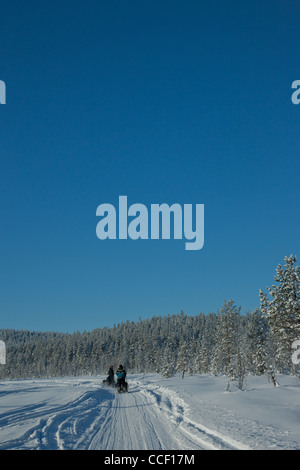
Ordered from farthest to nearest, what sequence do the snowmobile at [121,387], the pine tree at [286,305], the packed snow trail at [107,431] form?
the pine tree at [286,305]
the snowmobile at [121,387]
the packed snow trail at [107,431]

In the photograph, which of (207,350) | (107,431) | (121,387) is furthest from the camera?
(207,350)

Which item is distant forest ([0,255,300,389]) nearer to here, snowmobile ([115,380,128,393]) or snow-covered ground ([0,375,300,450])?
snowmobile ([115,380,128,393])

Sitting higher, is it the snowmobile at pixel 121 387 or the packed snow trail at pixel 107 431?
the packed snow trail at pixel 107 431

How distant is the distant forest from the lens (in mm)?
30875

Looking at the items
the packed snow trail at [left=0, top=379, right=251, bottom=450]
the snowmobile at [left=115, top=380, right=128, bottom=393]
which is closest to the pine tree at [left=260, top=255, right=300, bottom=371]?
the snowmobile at [left=115, top=380, right=128, bottom=393]

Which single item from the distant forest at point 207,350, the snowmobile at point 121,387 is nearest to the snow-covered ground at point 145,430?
the snowmobile at point 121,387

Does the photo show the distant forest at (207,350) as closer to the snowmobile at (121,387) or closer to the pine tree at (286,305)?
the pine tree at (286,305)

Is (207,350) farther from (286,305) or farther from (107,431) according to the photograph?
(107,431)

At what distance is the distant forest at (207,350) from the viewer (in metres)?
30.9

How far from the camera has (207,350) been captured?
85438mm

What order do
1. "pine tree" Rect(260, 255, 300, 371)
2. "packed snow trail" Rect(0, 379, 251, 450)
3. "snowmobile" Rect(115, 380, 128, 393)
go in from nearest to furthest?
"packed snow trail" Rect(0, 379, 251, 450) → "snowmobile" Rect(115, 380, 128, 393) → "pine tree" Rect(260, 255, 300, 371)

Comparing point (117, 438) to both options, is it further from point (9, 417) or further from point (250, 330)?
point (250, 330)

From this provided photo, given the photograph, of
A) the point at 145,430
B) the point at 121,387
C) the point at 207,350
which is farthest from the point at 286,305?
the point at 207,350
